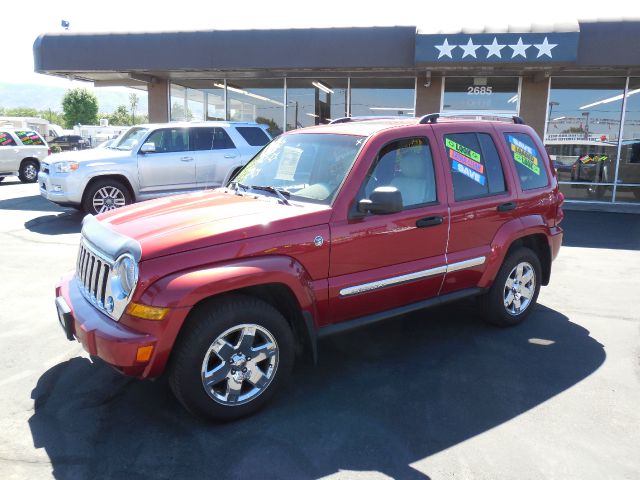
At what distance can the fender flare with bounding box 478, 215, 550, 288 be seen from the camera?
4.55 metres

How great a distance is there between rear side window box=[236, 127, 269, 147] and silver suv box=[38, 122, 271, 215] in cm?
2

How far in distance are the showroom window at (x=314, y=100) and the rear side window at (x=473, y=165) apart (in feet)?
32.6

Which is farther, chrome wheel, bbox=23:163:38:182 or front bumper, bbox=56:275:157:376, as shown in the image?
chrome wheel, bbox=23:163:38:182

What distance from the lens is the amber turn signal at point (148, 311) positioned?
2.91 meters

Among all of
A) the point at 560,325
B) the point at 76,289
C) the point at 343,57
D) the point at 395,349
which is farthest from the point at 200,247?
the point at 343,57

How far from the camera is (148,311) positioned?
2.93m

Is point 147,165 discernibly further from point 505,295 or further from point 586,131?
point 586,131

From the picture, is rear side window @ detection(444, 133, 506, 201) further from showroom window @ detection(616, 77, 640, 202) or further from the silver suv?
showroom window @ detection(616, 77, 640, 202)

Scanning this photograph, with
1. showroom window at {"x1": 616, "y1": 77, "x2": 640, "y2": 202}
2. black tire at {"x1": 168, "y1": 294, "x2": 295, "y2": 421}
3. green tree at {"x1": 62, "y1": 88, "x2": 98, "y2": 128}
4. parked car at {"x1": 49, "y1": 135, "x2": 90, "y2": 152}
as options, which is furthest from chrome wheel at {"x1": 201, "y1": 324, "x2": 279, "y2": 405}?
green tree at {"x1": 62, "y1": 88, "x2": 98, "y2": 128}

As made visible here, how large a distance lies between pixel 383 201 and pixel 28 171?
17932 mm

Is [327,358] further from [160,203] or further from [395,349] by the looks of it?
[160,203]

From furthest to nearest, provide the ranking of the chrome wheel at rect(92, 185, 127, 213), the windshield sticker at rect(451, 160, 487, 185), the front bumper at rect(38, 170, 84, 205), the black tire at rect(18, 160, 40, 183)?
1. the black tire at rect(18, 160, 40, 183)
2. the chrome wheel at rect(92, 185, 127, 213)
3. the front bumper at rect(38, 170, 84, 205)
4. the windshield sticker at rect(451, 160, 487, 185)

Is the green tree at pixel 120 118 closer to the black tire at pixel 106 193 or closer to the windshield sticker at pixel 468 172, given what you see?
the black tire at pixel 106 193

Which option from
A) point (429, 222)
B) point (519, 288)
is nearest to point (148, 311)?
point (429, 222)
